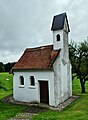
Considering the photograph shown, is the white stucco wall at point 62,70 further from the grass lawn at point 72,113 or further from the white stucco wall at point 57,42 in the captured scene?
the grass lawn at point 72,113

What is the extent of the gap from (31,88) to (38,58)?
14.1 ft

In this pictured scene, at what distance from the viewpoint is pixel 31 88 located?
28344 mm

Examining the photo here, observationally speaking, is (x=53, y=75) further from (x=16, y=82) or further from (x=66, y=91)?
(x=16, y=82)

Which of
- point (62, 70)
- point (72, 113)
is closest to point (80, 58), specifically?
point (62, 70)

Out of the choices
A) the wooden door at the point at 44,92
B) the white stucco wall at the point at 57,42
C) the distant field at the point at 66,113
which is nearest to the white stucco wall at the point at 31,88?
the wooden door at the point at 44,92

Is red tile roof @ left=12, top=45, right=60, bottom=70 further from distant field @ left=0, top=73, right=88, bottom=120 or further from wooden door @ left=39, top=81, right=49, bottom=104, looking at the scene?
distant field @ left=0, top=73, right=88, bottom=120

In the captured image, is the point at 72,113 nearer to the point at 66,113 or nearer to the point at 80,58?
the point at 66,113

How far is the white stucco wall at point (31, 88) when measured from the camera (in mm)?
26078

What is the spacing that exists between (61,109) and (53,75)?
14.0 feet

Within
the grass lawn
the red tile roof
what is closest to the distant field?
the grass lawn

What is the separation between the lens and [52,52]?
28.0 metres

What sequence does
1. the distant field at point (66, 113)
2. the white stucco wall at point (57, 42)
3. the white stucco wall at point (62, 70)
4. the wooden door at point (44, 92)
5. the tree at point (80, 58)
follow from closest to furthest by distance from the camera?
the distant field at point (66, 113), the white stucco wall at point (62, 70), the wooden door at point (44, 92), the white stucco wall at point (57, 42), the tree at point (80, 58)

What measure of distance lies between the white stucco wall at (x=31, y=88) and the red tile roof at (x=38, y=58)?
0.85m

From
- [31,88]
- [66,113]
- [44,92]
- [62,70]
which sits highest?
[62,70]
